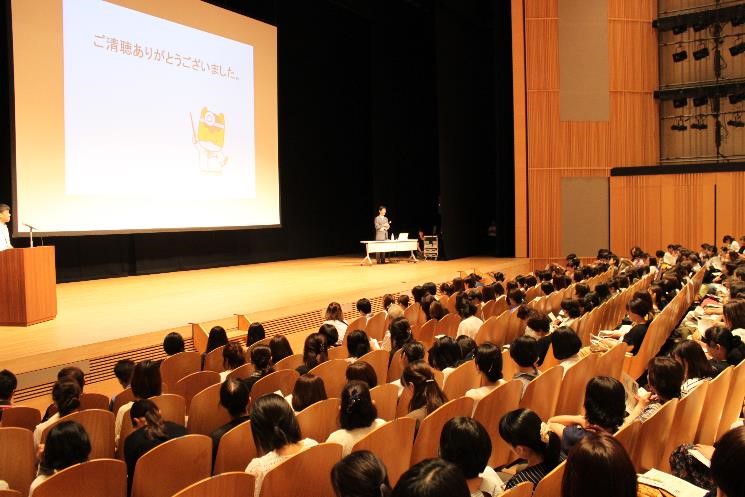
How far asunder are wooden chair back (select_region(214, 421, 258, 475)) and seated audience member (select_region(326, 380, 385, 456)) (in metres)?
0.38

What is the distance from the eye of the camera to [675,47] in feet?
48.2

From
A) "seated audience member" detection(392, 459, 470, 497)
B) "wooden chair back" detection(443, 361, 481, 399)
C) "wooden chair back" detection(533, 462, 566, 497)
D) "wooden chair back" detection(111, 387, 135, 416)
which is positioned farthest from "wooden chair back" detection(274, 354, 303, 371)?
"seated audience member" detection(392, 459, 470, 497)

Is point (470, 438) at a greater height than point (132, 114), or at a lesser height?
lesser

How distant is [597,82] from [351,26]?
224 inches

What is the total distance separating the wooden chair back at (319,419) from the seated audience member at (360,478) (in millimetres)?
1182

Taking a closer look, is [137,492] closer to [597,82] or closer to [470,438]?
[470,438]

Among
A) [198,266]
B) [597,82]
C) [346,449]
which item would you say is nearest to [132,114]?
[198,266]

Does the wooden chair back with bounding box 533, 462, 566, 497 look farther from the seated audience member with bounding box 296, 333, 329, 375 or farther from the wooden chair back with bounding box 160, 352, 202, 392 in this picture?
the wooden chair back with bounding box 160, 352, 202, 392

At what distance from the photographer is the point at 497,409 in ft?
10.3

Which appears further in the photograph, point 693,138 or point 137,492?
point 693,138

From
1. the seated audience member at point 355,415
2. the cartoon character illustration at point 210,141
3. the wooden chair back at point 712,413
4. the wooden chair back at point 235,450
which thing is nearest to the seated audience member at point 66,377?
the wooden chair back at point 235,450

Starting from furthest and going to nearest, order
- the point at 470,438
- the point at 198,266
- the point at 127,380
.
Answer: the point at 198,266
the point at 127,380
the point at 470,438

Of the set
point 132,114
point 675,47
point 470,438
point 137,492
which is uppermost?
point 675,47

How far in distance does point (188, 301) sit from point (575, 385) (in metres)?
5.50
